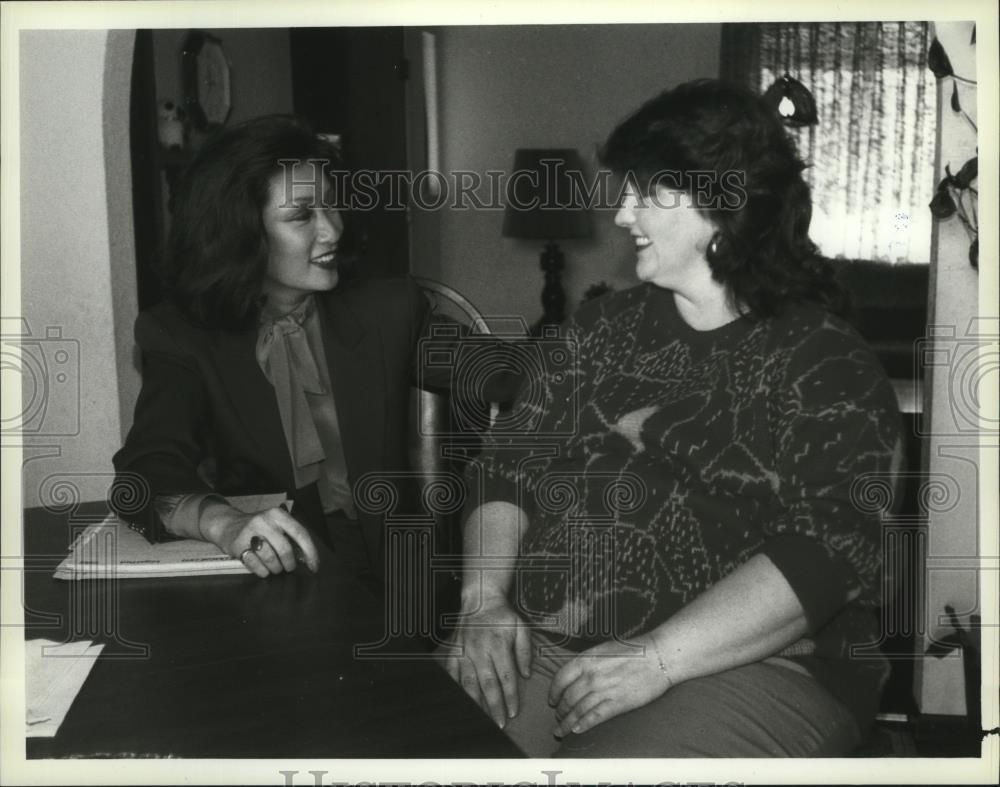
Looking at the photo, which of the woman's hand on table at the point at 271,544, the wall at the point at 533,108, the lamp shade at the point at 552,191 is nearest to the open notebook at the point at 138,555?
the woman's hand on table at the point at 271,544

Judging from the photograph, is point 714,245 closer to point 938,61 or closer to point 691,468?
point 691,468

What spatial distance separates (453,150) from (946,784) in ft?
4.20

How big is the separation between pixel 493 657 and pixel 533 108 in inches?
33.3

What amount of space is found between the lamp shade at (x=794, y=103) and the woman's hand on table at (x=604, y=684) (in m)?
0.81

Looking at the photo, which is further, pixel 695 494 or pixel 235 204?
pixel 235 204

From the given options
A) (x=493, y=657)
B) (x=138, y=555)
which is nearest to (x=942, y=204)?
(x=493, y=657)

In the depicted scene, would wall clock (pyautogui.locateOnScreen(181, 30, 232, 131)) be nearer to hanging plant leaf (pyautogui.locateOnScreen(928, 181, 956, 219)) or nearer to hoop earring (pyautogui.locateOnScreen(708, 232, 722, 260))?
hoop earring (pyautogui.locateOnScreen(708, 232, 722, 260))

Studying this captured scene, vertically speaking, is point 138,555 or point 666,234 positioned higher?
point 666,234

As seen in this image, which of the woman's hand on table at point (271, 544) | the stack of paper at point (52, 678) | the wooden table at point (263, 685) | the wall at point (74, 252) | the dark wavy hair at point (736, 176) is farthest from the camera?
the wall at point (74, 252)

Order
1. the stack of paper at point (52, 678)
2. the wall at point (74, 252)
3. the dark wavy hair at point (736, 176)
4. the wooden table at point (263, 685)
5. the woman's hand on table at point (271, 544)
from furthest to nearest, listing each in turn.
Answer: the wall at point (74, 252), the dark wavy hair at point (736, 176), the woman's hand on table at point (271, 544), the stack of paper at point (52, 678), the wooden table at point (263, 685)

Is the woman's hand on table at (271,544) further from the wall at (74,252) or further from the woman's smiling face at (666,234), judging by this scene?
the woman's smiling face at (666,234)

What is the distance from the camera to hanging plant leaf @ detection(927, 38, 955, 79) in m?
1.61

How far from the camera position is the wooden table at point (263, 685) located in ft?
3.53

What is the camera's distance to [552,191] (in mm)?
1602
